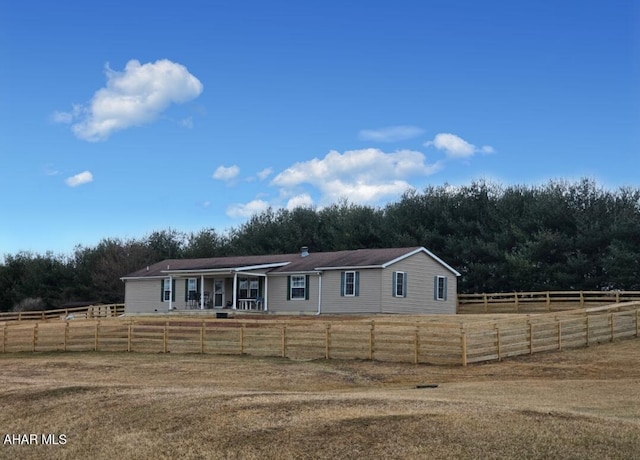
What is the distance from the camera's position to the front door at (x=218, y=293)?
43125 mm

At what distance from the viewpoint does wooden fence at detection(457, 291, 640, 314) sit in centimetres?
4041

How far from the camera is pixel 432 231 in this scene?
5478 cm

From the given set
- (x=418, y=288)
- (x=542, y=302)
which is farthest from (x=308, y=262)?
(x=542, y=302)

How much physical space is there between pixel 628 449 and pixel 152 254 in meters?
59.6

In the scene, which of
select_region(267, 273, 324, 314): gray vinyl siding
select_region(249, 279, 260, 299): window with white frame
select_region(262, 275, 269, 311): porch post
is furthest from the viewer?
select_region(249, 279, 260, 299): window with white frame

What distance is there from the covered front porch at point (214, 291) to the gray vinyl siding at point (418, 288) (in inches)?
276

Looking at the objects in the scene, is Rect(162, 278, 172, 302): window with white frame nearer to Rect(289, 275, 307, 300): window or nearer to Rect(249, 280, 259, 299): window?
Rect(249, 280, 259, 299): window

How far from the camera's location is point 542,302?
42.9 meters

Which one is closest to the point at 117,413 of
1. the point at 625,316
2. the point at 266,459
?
the point at 266,459

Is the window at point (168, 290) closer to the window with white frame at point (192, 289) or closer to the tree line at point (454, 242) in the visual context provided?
the window with white frame at point (192, 289)

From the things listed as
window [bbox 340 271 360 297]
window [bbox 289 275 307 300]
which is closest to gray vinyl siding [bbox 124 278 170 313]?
window [bbox 289 275 307 300]

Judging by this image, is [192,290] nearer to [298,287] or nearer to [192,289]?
[192,289]

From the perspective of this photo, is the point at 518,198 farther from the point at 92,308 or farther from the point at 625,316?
the point at 92,308

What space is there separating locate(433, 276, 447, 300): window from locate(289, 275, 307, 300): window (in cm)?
693
